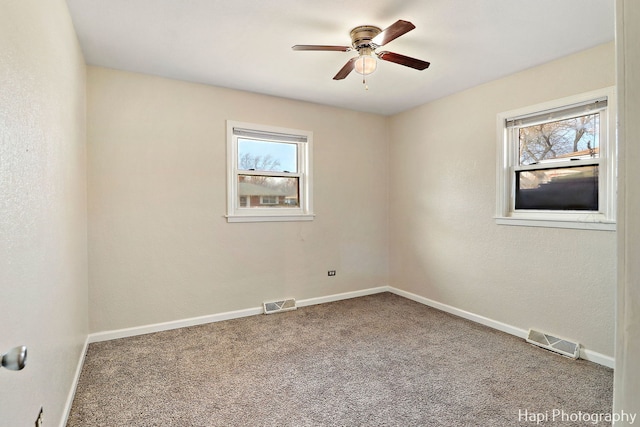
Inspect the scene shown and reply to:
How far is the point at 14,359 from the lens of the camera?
823 millimetres

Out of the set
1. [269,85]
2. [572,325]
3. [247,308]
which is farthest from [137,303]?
[572,325]

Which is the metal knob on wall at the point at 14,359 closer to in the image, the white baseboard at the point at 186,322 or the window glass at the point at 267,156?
the white baseboard at the point at 186,322

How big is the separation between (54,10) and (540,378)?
12.6 feet

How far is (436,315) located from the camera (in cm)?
369

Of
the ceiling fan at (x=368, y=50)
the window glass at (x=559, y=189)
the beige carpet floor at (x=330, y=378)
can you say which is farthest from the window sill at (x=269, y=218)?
the window glass at (x=559, y=189)

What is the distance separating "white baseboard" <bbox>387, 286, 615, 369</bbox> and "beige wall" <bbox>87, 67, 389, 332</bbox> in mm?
781

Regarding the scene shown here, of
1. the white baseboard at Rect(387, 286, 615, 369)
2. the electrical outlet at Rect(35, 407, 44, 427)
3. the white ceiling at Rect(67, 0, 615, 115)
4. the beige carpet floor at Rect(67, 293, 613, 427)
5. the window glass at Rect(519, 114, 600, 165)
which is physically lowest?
the beige carpet floor at Rect(67, 293, 613, 427)

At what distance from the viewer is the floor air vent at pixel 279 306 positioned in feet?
12.3

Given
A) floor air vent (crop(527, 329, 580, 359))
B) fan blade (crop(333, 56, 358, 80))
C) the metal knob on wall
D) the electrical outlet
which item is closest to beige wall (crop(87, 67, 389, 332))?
fan blade (crop(333, 56, 358, 80))

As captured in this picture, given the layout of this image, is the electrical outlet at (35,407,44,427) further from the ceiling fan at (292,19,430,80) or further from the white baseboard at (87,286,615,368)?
the ceiling fan at (292,19,430,80)

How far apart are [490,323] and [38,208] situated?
148 inches

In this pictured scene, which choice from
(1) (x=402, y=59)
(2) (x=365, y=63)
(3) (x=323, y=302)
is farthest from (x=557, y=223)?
(3) (x=323, y=302)

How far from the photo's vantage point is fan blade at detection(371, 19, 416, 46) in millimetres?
1926

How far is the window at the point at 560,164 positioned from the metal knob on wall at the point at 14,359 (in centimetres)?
343
